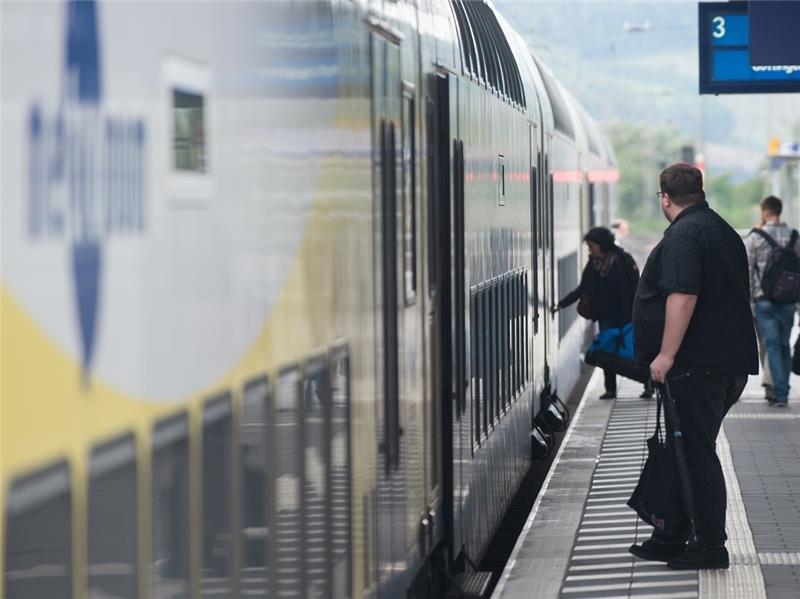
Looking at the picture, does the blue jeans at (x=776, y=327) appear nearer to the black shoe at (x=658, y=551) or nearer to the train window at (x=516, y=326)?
the train window at (x=516, y=326)

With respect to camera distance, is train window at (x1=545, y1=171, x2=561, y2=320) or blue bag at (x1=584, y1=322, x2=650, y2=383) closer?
train window at (x1=545, y1=171, x2=561, y2=320)

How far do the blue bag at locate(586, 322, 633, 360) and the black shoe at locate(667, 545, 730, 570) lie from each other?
7.48 meters

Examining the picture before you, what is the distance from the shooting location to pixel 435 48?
260 inches

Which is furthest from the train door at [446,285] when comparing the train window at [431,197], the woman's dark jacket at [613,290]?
the woman's dark jacket at [613,290]

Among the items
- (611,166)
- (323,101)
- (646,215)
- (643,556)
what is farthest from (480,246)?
(646,215)

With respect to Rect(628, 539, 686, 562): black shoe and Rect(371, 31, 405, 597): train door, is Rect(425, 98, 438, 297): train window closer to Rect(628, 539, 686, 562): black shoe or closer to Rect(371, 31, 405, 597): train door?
Rect(371, 31, 405, 597): train door

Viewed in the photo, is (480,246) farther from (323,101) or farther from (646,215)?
(646,215)

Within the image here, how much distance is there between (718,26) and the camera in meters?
14.7

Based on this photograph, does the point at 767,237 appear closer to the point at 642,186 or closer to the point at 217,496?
the point at 217,496

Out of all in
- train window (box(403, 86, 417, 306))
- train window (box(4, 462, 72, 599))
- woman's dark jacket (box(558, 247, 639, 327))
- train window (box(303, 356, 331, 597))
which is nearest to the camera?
train window (box(4, 462, 72, 599))

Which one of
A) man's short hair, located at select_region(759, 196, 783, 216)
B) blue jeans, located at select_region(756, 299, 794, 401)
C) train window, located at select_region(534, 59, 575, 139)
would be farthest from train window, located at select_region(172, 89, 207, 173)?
blue jeans, located at select_region(756, 299, 794, 401)

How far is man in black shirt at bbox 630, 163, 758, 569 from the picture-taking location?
7.37 meters

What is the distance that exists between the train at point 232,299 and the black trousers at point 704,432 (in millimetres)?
991

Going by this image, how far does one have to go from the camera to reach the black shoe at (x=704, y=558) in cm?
→ 765
